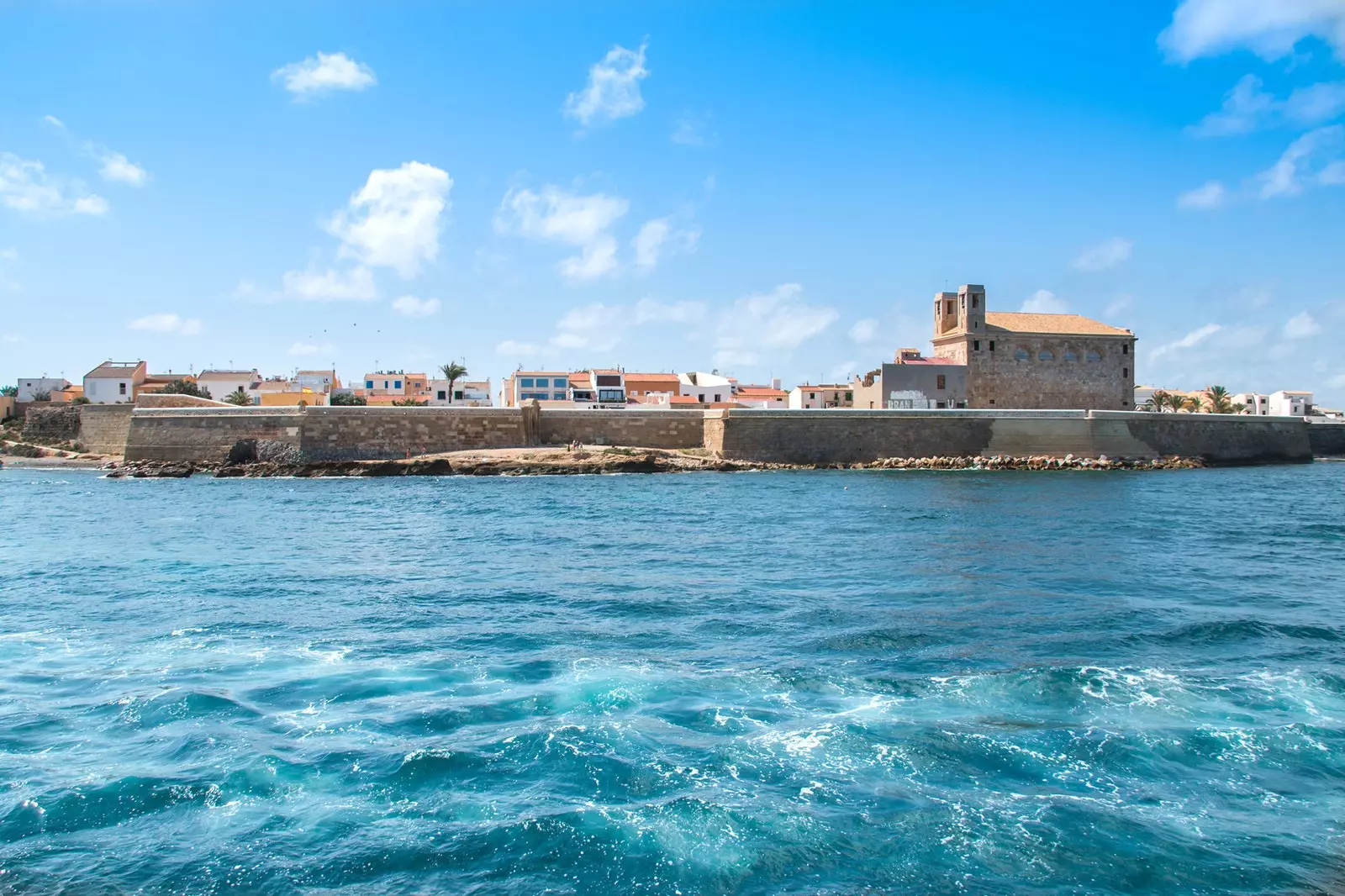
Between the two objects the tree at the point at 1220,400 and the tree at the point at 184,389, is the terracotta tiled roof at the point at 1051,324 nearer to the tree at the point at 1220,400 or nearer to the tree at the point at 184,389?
the tree at the point at 1220,400

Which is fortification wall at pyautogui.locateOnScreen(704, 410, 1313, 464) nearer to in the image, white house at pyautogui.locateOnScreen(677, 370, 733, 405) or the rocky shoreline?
the rocky shoreline

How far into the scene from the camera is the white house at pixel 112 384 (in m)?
58.2

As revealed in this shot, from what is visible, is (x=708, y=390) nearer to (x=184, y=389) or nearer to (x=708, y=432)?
(x=708, y=432)

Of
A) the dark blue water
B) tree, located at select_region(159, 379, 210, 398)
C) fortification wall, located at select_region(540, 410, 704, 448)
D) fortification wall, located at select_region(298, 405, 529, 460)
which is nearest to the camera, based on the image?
the dark blue water

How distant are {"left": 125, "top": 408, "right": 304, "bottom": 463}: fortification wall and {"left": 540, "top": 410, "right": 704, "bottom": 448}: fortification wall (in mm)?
10666

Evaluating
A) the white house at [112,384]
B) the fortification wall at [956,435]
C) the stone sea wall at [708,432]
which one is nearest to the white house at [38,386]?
the white house at [112,384]

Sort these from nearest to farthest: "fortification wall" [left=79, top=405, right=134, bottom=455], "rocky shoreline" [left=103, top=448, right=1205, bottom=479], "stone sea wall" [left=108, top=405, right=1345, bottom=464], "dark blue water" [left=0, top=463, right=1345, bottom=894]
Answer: "dark blue water" [left=0, top=463, right=1345, bottom=894] → "rocky shoreline" [left=103, top=448, right=1205, bottom=479] → "stone sea wall" [left=108, top=405, right=1345, bottom=464] → "fortification wall" [left=79, top=405, right=134, bottom=455]

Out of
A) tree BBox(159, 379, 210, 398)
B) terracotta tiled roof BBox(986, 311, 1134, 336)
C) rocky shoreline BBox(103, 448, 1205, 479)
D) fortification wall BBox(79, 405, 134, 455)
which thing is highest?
terracotta tiled roof BBox(986, 311, 1134, 336)

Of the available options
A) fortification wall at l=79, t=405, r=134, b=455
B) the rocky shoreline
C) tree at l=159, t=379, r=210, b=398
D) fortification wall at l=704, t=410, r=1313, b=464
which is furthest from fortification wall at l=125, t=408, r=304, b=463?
fortification wall at l=704, t=410, r=1313, b=464

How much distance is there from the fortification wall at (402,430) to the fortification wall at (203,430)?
98 centimetres

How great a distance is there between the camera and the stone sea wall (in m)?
38.5

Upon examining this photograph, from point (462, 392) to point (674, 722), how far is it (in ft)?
209

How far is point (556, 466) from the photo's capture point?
1421 inches

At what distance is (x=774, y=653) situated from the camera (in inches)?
383
